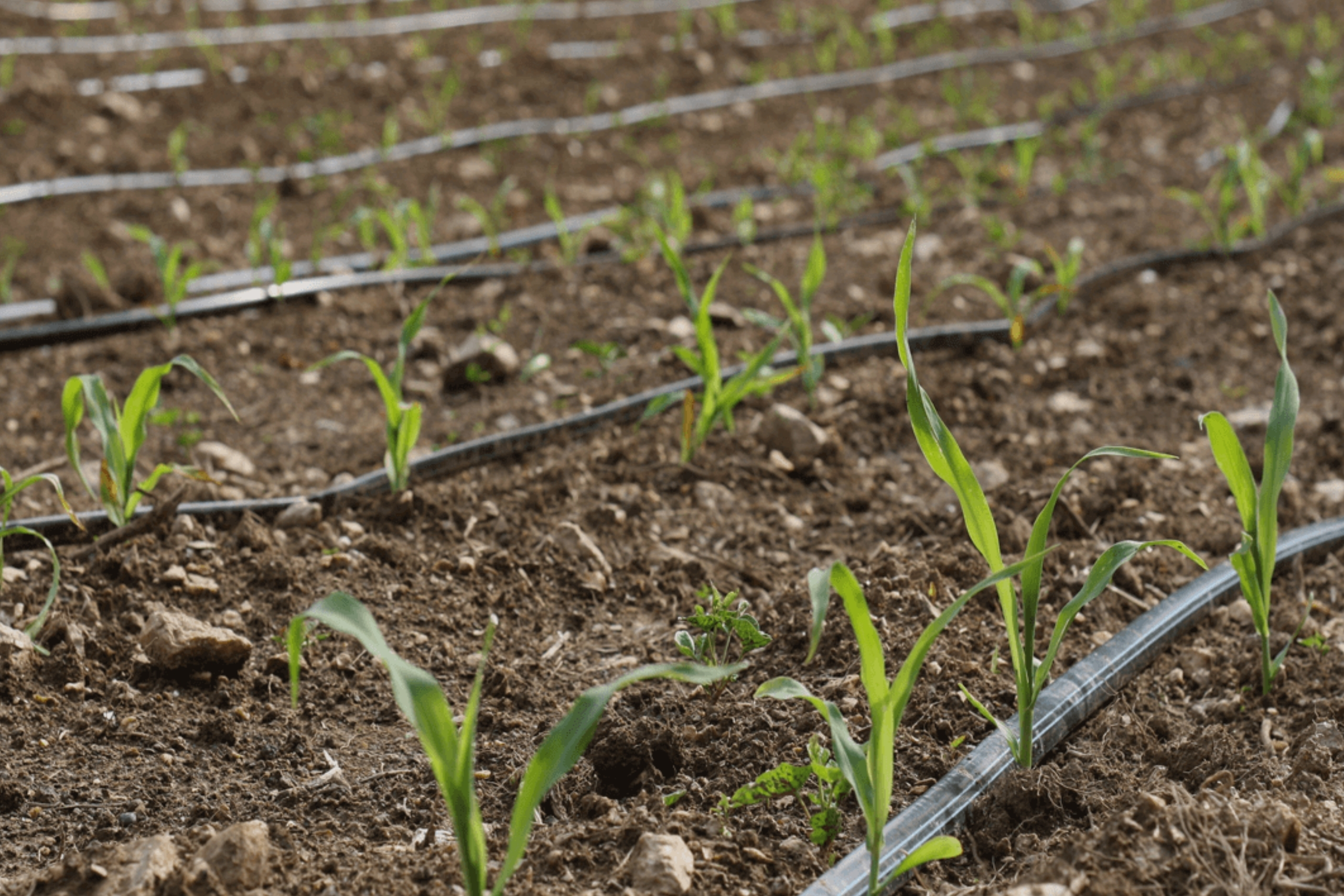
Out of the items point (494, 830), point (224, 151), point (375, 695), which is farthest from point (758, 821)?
point (224, 151)

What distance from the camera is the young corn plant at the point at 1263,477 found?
144 cm

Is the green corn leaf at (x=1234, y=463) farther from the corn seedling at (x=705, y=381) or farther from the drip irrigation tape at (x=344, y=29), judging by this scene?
the drip irrigation tape at (x=344, y=29)

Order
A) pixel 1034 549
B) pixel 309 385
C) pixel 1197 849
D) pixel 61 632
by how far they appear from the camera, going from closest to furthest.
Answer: pixel 1197 849 < pixel 1034 549 < pixel 61 632 < pixel 309 385

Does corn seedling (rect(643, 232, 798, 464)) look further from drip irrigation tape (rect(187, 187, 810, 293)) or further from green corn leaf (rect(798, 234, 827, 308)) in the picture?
drip irrigation tape (rect(187, 187, 810, 293))

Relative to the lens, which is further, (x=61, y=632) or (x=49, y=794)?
(x=61, y=632)

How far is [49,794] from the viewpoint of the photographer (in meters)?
1.45

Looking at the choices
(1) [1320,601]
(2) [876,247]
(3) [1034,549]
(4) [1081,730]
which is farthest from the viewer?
(2) [876,247]

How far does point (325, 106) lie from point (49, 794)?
13.1 feet

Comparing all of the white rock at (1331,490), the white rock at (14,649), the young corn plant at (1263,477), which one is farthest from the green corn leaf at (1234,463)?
the white rock at (14,649)

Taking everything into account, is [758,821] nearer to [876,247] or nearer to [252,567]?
[252,567]

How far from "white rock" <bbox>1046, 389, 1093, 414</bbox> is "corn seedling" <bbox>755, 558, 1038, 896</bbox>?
1577 mm

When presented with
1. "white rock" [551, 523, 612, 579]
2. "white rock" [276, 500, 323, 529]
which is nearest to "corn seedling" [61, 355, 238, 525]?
"white rock" [276, 500, 323, 529]

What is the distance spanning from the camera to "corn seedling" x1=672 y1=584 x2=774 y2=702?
1564 millimetres

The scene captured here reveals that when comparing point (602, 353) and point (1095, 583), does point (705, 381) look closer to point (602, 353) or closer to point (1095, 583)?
point (602, 353)
